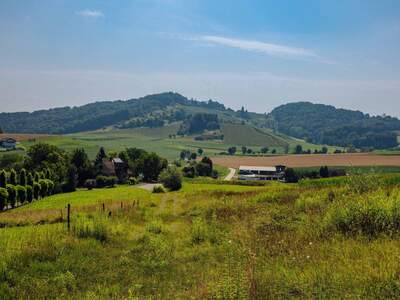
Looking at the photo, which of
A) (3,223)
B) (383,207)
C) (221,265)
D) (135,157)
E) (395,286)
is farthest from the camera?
(135,157)

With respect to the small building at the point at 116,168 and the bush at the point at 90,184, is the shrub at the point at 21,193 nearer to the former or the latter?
the bush at the point at 90,184

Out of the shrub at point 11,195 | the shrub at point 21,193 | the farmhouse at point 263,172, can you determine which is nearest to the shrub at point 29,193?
the shrub at point 21,193

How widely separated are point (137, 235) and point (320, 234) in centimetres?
906

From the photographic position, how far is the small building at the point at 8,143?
190275 millimetres

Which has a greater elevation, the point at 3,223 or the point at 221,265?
the point at 221,265

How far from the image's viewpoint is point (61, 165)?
96.3 m

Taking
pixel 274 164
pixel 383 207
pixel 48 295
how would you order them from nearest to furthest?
1. pixel 48 295
2. pixel 383 207
3. pixel 274 164

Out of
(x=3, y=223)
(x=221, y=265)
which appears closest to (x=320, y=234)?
(x=221, y=265)

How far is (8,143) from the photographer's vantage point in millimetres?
193125

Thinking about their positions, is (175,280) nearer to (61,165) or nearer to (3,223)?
(3,223)

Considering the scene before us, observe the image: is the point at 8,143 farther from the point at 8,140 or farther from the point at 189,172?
the point at 189,172

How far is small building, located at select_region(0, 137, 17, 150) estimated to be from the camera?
19027cm

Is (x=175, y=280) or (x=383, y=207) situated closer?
(x=175, y=280)

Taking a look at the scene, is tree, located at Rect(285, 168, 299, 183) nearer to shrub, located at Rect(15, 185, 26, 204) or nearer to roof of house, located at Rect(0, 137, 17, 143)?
shrub, located at Rect(15, 185, 26, 204)
